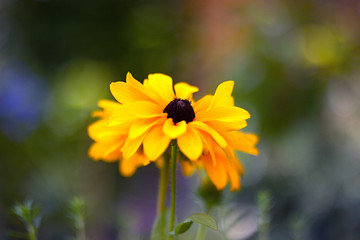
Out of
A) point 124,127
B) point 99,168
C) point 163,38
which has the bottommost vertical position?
→ point 124,127

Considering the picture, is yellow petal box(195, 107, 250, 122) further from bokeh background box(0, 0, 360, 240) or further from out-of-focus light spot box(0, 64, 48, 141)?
out-of-focus light spot box(0, 64, 48, 141)

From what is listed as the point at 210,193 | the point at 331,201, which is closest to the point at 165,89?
the point at 210,193

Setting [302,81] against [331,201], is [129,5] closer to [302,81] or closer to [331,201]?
[302,81]

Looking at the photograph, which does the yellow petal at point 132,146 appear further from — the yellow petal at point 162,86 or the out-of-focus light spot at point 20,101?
the out-of-focus light spot at point 20,101

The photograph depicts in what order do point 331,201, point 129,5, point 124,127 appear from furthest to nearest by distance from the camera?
point 129,5 → point 331,201 → point 124,127

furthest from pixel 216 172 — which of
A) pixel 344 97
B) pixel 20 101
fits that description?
pixel 20 101

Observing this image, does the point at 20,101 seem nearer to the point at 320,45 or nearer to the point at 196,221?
the point at 320,45
